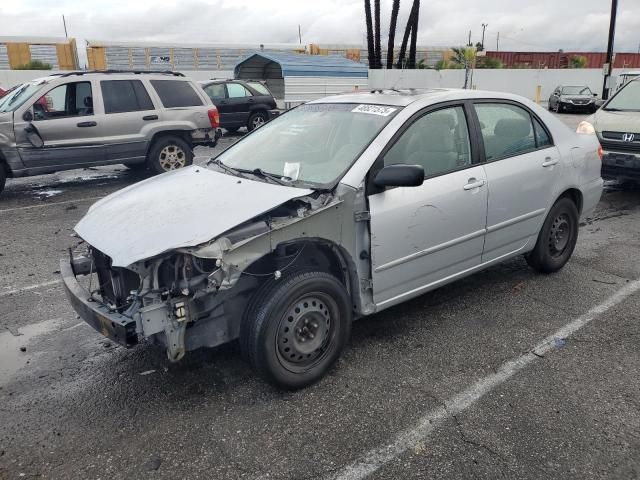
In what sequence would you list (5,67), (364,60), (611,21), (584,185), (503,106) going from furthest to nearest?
(364,60), (5,67), (611,21), (584,185), (503,106)

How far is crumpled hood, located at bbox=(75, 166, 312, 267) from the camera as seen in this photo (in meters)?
2.75

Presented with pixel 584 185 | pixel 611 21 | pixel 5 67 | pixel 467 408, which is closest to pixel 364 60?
pixel 611 21

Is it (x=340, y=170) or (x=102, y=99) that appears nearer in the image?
(x=340, y=170)

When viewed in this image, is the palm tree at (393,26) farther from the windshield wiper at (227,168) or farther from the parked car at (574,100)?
the windshield wiper at (227,168)

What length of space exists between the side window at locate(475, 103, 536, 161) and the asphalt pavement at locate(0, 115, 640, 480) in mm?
1210

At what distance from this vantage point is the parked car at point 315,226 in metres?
2.79

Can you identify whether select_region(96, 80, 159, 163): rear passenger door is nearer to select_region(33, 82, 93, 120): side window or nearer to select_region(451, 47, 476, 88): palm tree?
select_region(33, 82, 93, 120): side window

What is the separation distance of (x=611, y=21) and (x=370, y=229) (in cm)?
2736

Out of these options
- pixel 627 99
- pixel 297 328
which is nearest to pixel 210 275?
pixel 297 328

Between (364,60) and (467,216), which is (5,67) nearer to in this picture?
(364,60)

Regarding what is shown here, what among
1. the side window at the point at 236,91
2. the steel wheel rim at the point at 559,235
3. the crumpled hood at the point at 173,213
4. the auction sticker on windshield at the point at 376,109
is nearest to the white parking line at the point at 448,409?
the steel wheel rim at the point at 559,235

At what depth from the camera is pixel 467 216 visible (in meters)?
3.84

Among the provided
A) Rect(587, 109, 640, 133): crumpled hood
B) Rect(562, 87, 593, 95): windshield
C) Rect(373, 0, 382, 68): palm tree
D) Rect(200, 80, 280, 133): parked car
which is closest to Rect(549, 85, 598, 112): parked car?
Rect(562, 87, 593, 95): windshield

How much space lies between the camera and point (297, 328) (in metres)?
3.11
